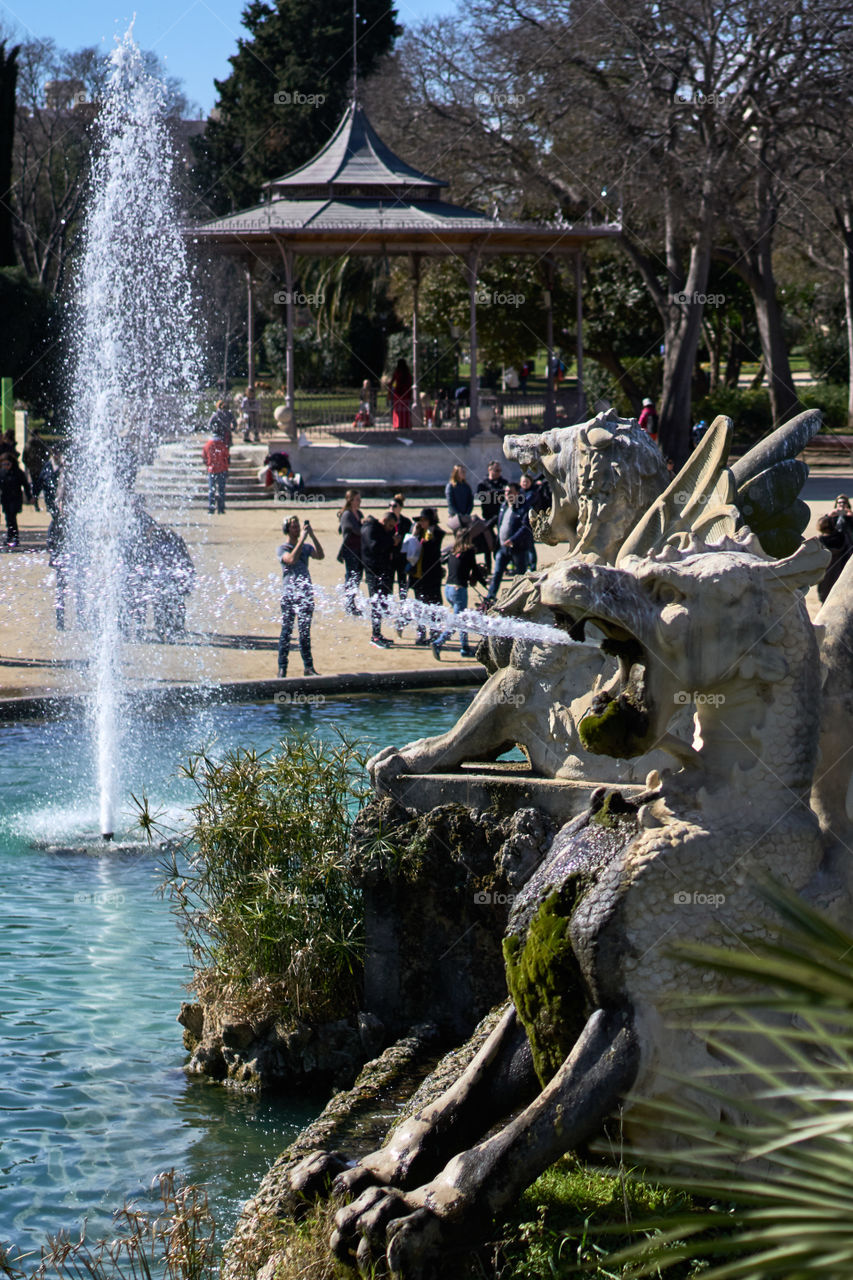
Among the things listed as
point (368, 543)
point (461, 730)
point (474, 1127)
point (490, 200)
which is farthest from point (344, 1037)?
point (490, 200)

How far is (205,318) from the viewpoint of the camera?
61688mm

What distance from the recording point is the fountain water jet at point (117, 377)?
14664 millimetres

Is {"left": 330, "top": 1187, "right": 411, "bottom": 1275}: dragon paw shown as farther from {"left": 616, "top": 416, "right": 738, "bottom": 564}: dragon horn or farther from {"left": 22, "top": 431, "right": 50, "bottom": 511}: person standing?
{"left": 22, "top": 431, "right": 50, "bottom": 511}: person standing

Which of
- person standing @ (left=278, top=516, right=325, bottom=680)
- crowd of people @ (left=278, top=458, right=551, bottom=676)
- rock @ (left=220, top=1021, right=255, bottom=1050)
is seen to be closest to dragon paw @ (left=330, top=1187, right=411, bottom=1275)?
rock @ (left=220, top=1021, right=255, bottom=1050)

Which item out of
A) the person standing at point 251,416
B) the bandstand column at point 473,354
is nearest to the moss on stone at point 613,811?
the bandstand column at point 473,354

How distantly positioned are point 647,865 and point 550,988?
1.43ft

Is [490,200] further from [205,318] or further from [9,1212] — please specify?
[9,1212]

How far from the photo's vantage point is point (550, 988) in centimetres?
418

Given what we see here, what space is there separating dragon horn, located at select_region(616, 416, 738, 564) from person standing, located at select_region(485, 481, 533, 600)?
1303 cm

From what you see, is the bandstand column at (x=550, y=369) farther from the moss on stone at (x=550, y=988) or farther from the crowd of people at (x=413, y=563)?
the moss on stone at (x=550, y=988)

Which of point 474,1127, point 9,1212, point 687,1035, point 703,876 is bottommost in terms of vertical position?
point 9,1212

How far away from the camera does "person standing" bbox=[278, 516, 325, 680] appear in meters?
14.8

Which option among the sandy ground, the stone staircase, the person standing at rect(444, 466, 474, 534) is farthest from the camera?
the stone staircase

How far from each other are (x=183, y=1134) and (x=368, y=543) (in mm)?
11929
